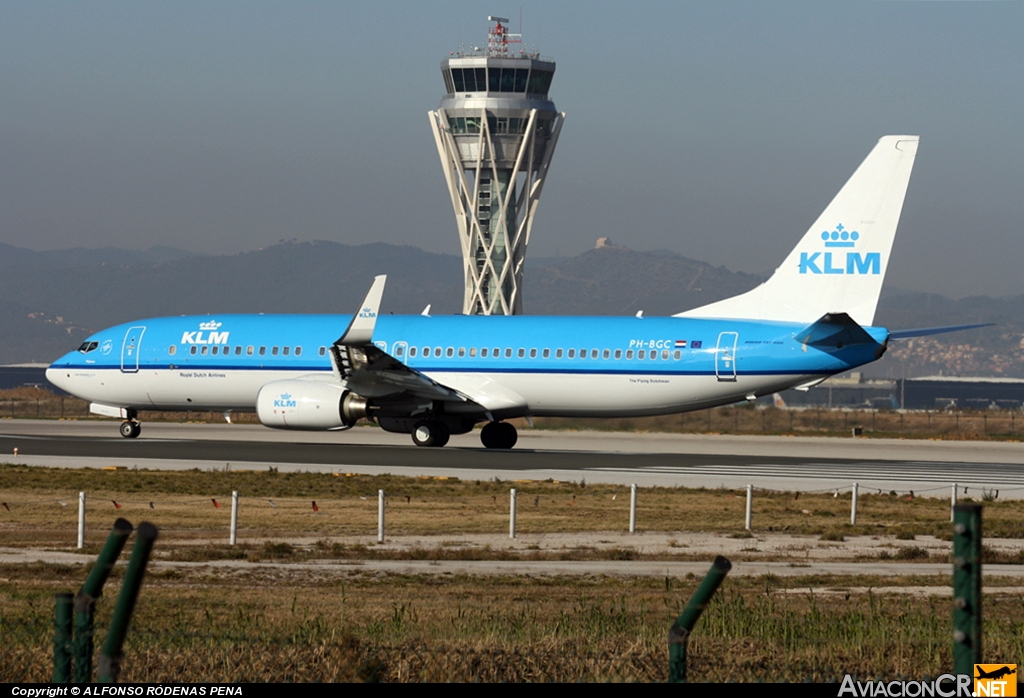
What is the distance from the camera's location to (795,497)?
104 ft

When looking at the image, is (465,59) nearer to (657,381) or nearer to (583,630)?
(657,381)

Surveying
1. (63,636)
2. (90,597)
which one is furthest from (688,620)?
(63,636)

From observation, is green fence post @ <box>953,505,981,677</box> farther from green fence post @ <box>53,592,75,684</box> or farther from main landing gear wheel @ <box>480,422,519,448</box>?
main landing gear wheel @ <box>480,422,519,448</box>

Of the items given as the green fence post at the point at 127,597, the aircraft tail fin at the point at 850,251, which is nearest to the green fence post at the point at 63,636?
the green fence post at the point at 127,597

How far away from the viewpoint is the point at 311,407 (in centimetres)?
4350

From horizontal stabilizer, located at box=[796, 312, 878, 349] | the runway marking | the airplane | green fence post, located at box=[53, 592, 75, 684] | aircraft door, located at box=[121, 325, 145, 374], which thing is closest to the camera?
green fence post, located at box=[53, 592, 75, 684]

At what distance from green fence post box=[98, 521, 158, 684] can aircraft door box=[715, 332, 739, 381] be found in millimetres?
36762

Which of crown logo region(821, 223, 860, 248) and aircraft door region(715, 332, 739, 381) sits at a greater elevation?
crown logo region(821, 223, 860, 248)

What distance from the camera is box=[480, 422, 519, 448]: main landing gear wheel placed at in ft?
157

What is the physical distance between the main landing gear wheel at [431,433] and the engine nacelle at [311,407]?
3.06 meters

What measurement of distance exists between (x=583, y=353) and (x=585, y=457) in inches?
134

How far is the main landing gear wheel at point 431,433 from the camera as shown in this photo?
46.4 m

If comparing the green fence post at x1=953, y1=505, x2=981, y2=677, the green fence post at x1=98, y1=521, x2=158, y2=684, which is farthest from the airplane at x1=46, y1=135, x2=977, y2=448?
the green fence post at x1=953, y1=505, x2=981, y2=677

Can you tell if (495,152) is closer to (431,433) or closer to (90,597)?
(431,433)
